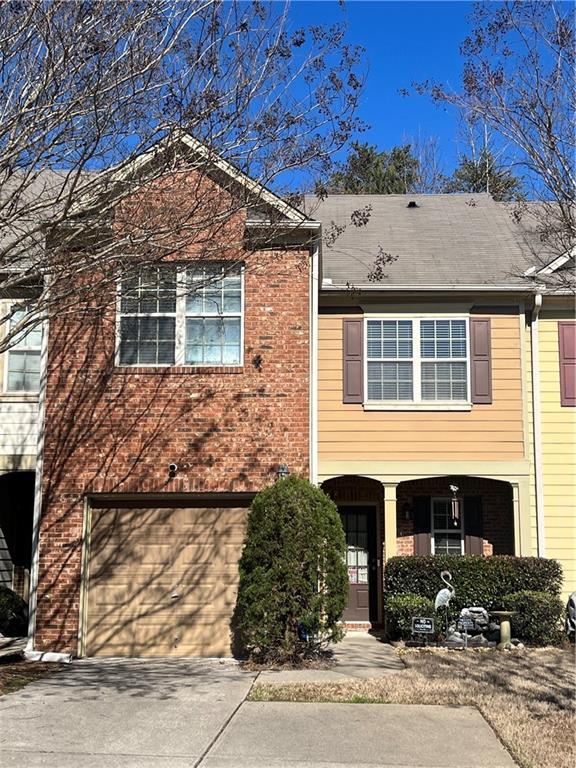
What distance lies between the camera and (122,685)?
9.34 meters

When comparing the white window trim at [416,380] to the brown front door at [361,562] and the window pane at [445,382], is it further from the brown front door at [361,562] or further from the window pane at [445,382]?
the brown front door at [361,562]

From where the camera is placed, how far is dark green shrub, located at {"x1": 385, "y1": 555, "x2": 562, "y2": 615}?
13.0 meters

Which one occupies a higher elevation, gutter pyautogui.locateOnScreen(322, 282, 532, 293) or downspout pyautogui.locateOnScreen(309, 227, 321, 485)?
gutter pyautogui.locateOnScreen(322, 282, 532, 293)

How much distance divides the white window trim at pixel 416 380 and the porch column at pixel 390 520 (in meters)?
1.33

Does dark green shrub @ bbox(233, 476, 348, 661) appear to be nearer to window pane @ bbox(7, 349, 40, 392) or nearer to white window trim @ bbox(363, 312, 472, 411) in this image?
white window trim @ bbox(363, 312, 472, 411)

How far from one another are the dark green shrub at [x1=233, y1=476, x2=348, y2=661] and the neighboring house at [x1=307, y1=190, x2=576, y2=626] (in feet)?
10.4

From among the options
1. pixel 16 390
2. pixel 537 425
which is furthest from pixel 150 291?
pixel 537 425

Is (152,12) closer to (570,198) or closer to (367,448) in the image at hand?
(570,198)

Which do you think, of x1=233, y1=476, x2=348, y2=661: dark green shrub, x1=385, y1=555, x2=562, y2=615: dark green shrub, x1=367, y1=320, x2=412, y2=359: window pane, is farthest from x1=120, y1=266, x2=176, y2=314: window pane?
x1=385, y1=555, x2=562, y2=615: dark green shrub

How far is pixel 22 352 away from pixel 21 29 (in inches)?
266

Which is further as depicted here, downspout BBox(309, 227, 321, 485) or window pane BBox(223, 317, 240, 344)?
window pane BBox(223, 317, 240, 344)

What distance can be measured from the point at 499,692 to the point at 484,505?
624 centimetres

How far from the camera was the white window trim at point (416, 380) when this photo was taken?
46.1 ft

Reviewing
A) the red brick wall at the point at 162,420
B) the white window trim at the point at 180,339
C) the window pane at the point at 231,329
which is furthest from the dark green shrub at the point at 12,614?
the window pane at the point at 231,329
